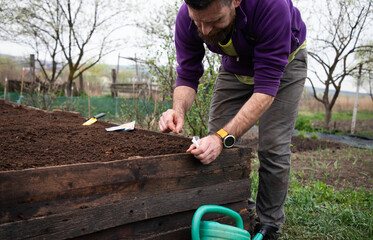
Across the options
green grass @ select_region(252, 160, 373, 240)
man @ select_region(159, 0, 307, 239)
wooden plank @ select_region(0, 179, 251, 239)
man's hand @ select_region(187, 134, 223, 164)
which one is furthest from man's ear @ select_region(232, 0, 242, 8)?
green grass @ select_region(252, 160, 373, 240)

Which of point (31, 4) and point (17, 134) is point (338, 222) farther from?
point (31, 4)

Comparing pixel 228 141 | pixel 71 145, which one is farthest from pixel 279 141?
pixel 71 145

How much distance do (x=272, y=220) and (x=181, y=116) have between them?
3.19 ft

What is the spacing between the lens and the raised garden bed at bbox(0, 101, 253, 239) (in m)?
1.21

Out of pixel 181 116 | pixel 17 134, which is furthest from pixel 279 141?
pixel 17 134

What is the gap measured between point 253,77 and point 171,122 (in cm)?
74

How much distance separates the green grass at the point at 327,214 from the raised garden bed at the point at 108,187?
0.71 metres

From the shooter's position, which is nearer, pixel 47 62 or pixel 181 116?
pixel 181 116

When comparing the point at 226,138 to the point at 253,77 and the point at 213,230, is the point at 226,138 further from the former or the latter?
the point at 253,77

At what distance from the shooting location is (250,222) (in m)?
2.11

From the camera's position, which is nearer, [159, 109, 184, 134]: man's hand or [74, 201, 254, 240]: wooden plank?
[74, 201, 254, 240]: wooden plank

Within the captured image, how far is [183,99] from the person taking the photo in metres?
2.21

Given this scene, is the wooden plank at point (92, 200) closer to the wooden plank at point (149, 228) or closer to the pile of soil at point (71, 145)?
the wooden plank at point (149, 228)

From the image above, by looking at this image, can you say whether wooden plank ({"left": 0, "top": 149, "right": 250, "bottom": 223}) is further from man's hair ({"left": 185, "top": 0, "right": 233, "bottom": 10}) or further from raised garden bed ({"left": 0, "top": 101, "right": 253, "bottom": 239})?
man's hair ({"left": 185, "top": 0, "right": 233, "bottom": 10})
